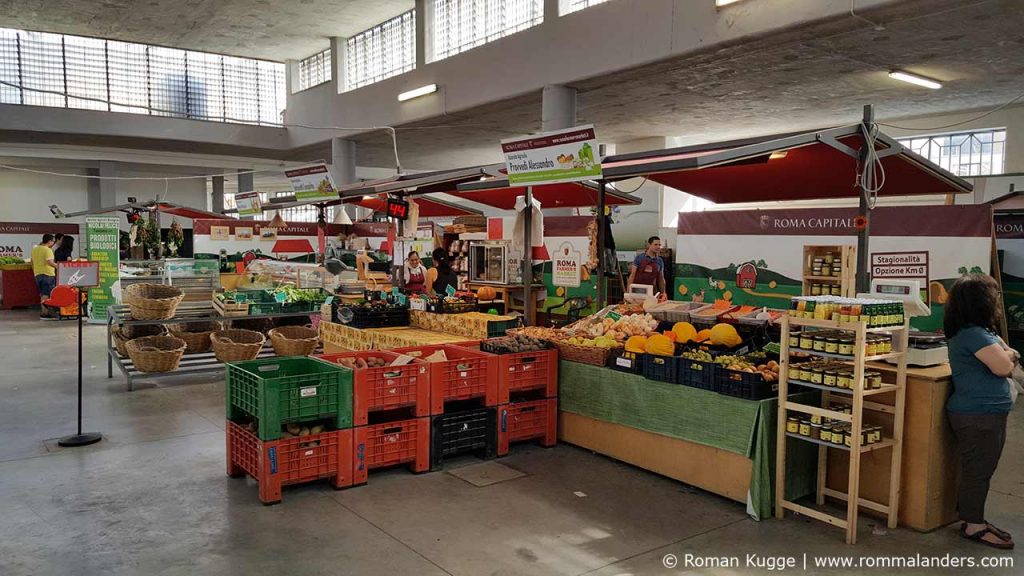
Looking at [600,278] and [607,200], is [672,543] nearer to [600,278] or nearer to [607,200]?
[600,278]

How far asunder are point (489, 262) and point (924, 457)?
853cm

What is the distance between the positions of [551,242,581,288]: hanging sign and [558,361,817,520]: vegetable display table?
13.4ft

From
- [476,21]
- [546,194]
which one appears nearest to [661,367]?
[546,194]

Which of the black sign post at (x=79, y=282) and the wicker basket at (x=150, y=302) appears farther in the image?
the wicker basket at (x=150, y=302)

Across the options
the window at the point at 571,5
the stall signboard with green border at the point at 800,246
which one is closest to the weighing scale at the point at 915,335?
the stall signboard with green border at the point at 800,246

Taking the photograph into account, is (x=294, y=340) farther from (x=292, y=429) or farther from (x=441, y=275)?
(x=292, y=429)

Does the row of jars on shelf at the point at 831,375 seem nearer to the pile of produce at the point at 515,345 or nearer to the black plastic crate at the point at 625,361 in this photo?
the black plastic crate at the point at 625,361

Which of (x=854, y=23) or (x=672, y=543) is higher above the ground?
(x=854, y=23)

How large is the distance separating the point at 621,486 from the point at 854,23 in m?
6.73

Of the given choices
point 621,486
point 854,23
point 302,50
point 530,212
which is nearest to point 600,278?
point 530,212

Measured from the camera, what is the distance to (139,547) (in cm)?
420

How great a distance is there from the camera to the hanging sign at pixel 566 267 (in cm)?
1038

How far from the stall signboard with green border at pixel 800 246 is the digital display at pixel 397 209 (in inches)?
164

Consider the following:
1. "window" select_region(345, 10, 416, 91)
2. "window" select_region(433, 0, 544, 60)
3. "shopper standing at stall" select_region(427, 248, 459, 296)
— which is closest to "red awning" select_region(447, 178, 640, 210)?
"shopper standing at stall" select_region(427, 248, 459, 296)
